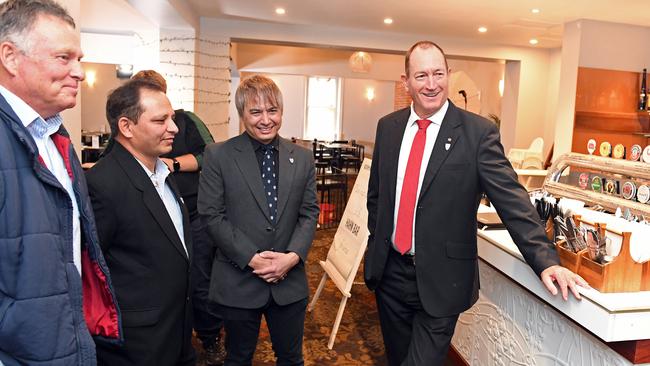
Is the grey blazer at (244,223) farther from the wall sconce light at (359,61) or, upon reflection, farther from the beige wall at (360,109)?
the beige wall at (360,109)

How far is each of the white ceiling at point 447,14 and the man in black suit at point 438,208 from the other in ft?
15.8

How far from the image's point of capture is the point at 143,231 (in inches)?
64.6

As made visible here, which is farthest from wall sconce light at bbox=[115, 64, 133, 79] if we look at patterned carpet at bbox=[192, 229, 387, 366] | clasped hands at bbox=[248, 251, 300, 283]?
clasped hands at bbox=[248, 251, 300, 283]

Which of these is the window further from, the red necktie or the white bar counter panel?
the red necktie

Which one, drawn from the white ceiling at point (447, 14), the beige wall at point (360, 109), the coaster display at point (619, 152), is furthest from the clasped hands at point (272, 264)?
the beige wall at point (360, 109)

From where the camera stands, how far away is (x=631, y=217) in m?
2.01

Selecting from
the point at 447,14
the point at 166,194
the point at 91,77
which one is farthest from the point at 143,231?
the point at 91,77

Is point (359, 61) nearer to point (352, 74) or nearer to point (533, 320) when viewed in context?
point (352, 74)

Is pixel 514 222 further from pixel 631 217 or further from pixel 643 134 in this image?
pixel 643 134

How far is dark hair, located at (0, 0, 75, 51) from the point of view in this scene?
106 centimetres

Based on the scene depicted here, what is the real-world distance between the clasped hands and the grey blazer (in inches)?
1.1

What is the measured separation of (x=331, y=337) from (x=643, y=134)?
6.47 m

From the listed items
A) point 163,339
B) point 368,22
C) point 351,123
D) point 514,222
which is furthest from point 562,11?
point 351,123

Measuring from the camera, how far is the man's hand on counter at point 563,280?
1595mm
